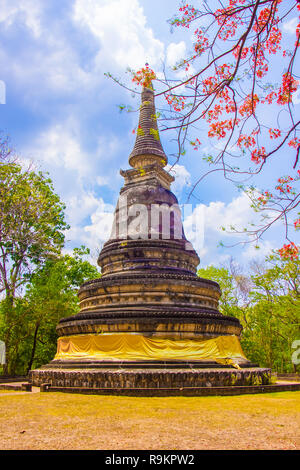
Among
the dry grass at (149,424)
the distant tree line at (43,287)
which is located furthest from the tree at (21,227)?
the dry grass at (149,424)

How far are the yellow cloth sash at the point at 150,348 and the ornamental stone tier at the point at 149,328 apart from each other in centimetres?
4

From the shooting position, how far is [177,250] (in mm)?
20297

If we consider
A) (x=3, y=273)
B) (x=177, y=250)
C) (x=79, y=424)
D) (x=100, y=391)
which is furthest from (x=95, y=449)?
(x=3, y=273)

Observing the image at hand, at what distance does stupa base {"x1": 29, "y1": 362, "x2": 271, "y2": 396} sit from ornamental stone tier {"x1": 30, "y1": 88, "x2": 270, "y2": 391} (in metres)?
0.03

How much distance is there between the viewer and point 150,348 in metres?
13.7

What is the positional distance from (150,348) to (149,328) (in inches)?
35.1

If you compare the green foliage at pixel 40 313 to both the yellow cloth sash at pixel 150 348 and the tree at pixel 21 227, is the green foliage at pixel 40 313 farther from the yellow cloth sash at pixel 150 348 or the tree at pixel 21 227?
the yellow cloth sash at pixel 150 348

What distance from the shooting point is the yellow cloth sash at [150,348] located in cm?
1355

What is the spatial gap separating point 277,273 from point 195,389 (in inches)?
694

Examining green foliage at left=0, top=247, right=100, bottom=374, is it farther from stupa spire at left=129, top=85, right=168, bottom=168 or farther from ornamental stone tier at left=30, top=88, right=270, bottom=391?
stupa spire at left=129, top=85, right=168, bottom=168

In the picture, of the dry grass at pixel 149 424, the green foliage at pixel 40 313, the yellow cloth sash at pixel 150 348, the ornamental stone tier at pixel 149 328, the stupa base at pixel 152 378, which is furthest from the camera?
the green foliage at pixel 40 313

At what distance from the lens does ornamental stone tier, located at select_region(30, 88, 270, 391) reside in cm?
1250

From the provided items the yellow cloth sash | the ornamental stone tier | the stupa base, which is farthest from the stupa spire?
the stupa base

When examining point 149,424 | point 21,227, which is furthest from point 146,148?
point 149,424
